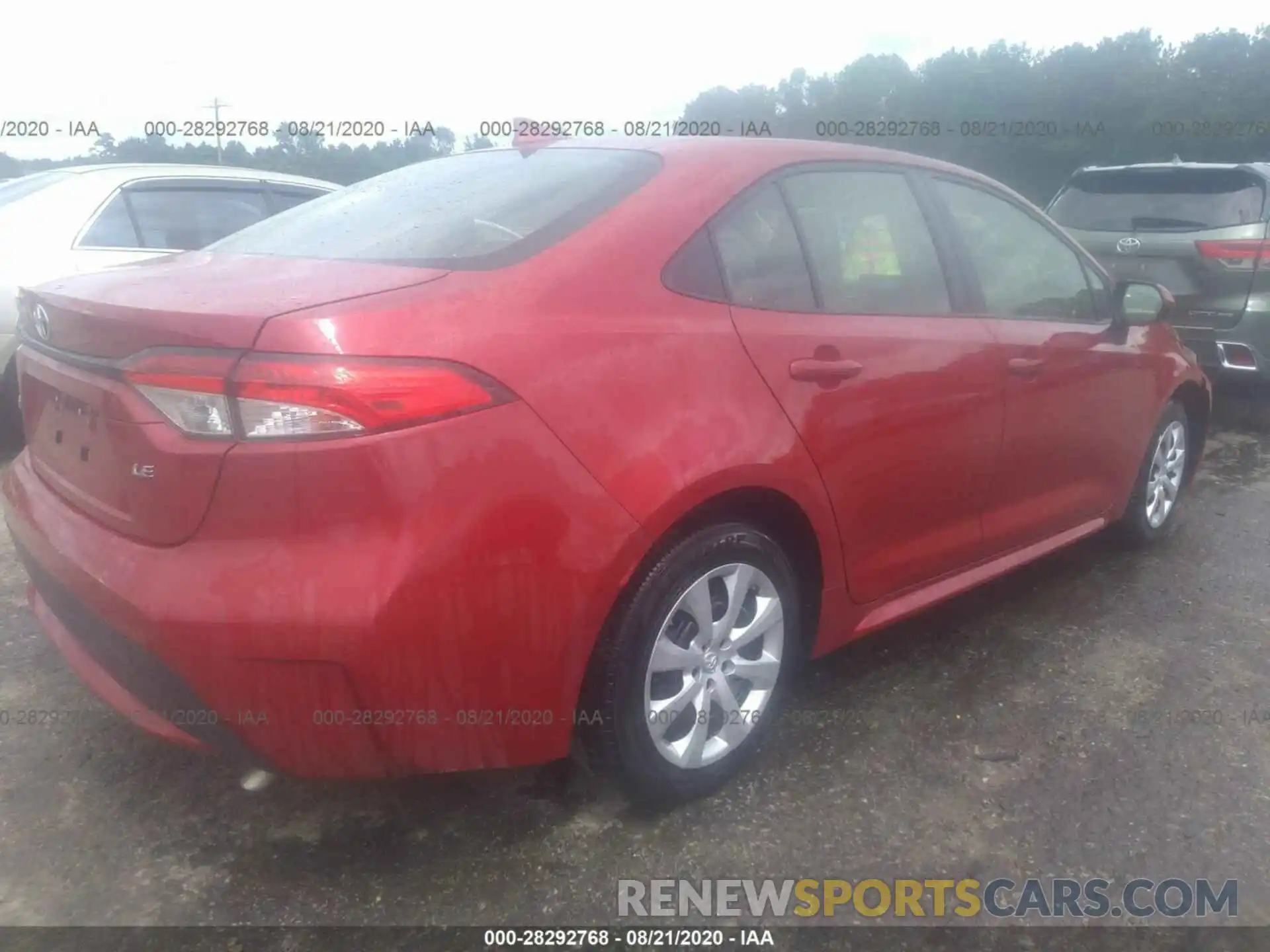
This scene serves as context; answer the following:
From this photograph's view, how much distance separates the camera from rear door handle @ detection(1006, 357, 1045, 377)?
117 inches

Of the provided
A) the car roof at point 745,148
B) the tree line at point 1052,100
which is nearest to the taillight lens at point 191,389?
the car roof at point 745,148

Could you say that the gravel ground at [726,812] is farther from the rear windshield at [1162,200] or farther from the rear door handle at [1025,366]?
the rear windshield at [1162,200]

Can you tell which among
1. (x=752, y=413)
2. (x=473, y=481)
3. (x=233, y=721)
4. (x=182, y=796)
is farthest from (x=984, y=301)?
(x=182, y=796)

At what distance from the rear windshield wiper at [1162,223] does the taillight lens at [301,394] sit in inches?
216

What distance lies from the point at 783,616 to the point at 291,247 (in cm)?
146

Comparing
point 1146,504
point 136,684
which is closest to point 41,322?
point 136,684

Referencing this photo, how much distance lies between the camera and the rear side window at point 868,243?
254 centimetres

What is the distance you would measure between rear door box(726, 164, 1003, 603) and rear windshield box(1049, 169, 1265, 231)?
152 inches

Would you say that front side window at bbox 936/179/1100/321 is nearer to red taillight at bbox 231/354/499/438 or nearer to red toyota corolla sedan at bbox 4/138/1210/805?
red toyota corolla sedan at bbox 4/138/1210/805

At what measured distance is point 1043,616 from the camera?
350cm

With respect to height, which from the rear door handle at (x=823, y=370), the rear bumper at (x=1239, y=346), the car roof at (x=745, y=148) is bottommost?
the rear bumper at (x=1239, y=346)

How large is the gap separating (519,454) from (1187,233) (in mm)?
5368

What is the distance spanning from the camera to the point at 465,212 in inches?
91.7

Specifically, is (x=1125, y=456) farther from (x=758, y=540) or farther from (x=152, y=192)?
(x=152, y=192)
